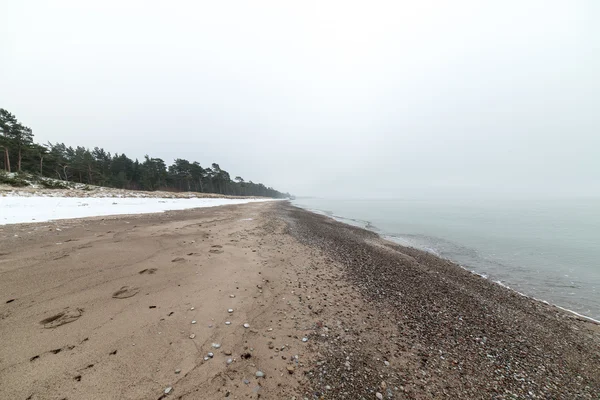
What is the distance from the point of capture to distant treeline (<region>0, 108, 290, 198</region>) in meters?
33.7

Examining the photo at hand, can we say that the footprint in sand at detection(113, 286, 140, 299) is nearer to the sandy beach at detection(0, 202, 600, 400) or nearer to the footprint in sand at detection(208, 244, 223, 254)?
the sandy beach at detection(0, 202, 600, 400)

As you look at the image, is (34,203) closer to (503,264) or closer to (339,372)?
(339,372)

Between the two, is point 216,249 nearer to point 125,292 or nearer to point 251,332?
point 125,292

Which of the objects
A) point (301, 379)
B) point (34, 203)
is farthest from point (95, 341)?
point (34, 203)

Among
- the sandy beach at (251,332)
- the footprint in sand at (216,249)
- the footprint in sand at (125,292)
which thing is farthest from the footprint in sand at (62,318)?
the footprint in sand at (216,249)

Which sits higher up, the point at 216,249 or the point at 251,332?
the point at 216,249

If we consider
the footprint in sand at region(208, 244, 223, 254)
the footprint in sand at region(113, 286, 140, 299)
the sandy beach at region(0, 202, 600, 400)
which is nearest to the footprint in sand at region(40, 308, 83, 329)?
the sandy beach at region(0, 202, 600, 400)

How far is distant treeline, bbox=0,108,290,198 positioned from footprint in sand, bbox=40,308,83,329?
4987 cm

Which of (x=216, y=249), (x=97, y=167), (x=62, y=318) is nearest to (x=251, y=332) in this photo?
(x=62, y=318)

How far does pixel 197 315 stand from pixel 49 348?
215 centimetres

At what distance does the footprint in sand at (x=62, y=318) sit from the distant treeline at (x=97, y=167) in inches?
1963

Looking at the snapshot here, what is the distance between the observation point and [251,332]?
4.26m

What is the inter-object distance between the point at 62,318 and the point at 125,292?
3.68 feet

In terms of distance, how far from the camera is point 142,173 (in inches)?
2446
